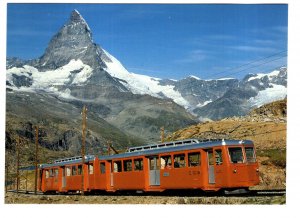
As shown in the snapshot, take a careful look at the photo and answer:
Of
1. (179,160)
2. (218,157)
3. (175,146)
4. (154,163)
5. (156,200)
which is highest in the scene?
(175,146)

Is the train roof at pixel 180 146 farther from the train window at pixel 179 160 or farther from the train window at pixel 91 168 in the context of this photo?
the train window at pixel 91 168

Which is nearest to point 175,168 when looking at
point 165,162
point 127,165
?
point 165,162

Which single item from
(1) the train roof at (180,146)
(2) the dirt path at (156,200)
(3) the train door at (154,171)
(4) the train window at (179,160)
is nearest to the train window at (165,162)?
(1) the train roof at (180,146)

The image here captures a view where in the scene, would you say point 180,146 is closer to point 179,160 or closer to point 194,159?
point 179,160

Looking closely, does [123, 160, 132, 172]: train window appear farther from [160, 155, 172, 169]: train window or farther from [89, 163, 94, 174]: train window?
[89, 163, 94, 174]: train window

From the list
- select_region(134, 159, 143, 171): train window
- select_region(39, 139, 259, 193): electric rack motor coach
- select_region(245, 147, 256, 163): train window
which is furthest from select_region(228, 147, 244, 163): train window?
select_region(134, 159, 143, 171): train window
